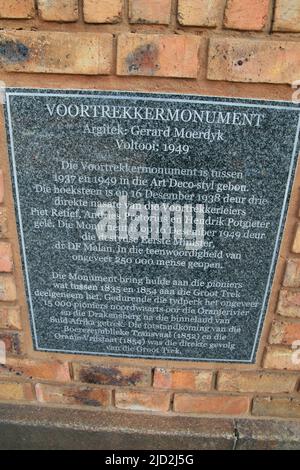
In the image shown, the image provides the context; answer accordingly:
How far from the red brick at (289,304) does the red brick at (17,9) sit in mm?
1102

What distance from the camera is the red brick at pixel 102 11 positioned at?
1018 mm

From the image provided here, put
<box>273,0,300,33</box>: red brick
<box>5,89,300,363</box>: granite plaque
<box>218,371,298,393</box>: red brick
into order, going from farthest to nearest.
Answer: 1. <box>218,371,298,393</box>: red brick
2. <box>5,89,300,363</box>: granite plaque
3. <box>273,0,300,33</box>: red brick

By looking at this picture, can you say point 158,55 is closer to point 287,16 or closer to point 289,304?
point 287,16

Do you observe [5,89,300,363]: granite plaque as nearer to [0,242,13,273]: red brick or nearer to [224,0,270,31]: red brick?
[0,242,13,273]: red brick

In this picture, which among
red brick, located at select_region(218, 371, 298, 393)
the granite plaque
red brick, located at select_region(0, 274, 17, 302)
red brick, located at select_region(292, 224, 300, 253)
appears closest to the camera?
the granite plaque

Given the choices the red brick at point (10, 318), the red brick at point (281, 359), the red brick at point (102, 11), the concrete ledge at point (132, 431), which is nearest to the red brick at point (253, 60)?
the red brick at point (102, 11)

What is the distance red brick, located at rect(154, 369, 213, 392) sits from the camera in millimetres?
1503

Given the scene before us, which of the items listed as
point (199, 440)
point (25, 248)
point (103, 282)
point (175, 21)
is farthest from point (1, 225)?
point (199, 440)

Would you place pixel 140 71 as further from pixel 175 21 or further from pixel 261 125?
pixel 261 125

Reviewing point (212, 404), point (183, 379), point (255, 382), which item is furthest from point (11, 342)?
point (255, 382)

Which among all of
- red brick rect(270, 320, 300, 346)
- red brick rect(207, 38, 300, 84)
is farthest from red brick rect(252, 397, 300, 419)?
red brick rect(207, 38, 300, 84)

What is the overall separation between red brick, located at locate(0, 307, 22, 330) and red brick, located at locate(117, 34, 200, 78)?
0.88 meters

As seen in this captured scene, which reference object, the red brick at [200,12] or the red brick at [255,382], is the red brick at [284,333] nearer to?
the red brick at [255,382]

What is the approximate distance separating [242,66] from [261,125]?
165mm
